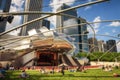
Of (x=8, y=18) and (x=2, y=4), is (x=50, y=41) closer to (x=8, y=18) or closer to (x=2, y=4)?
(x=8, y=18)

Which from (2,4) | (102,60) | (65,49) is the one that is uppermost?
(2,4)

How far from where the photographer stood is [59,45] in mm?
69625

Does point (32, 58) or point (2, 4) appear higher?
point (2, 4)

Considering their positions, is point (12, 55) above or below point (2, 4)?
below

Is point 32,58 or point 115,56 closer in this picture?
point 32,58

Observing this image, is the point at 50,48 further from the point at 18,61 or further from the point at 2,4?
the point at 2,4

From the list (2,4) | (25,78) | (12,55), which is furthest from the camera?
(2,4)

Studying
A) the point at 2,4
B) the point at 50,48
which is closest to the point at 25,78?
the point at 50,48

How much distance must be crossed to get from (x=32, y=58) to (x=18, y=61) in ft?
20.2

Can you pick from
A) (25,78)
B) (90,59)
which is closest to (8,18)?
(25,78)

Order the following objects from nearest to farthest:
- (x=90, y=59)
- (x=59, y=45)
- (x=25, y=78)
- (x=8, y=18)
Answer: (x=8, y=18) < (x=25, y=78) < (x=59, y=45) < (x=90, y=59)

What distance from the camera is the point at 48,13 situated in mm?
14906

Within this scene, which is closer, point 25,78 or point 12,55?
point 25,78

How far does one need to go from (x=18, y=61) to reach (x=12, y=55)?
1229 centimetres
